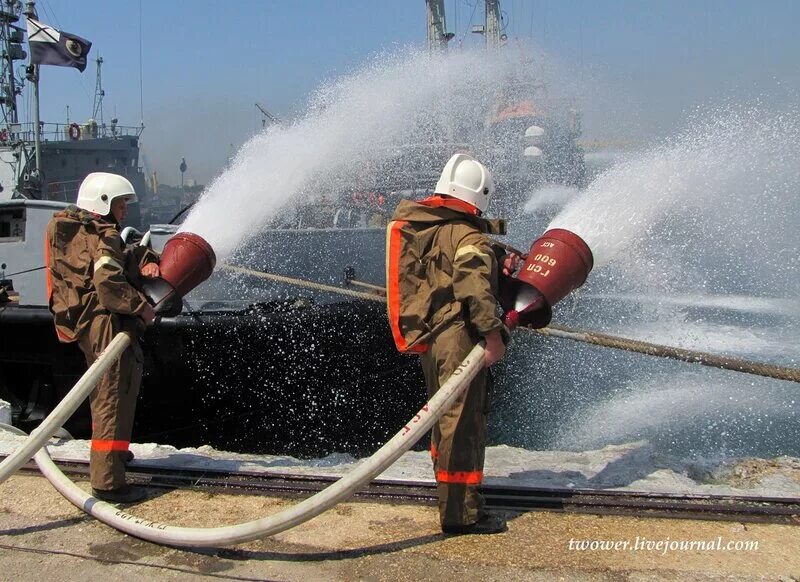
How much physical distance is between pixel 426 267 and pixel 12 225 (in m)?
6.45

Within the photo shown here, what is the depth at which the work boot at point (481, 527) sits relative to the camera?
341 centimetres

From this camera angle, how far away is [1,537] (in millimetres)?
3484

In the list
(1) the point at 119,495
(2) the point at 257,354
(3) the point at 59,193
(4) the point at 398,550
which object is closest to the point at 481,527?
(4) the point at 398,550

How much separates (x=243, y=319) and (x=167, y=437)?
1330 millimetres

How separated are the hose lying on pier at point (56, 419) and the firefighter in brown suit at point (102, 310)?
21 cm

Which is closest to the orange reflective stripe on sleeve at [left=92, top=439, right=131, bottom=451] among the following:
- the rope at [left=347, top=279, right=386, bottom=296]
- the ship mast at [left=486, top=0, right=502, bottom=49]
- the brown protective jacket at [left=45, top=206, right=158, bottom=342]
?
the brown protective jacket at [left=45, top=206, right=158, bottom=342]

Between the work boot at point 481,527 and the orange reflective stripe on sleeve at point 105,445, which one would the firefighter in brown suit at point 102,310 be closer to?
the orange reflective stripe on sleeve at point 105,445

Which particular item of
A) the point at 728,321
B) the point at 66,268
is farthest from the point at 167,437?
the point at 728,321

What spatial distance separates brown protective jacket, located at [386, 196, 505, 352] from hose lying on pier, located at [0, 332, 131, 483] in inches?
59.9

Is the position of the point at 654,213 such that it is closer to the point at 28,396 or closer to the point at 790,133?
the point at 790,133

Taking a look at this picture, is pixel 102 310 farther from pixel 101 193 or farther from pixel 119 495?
pixel 119 495

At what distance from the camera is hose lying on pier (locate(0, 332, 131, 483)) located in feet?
11.9

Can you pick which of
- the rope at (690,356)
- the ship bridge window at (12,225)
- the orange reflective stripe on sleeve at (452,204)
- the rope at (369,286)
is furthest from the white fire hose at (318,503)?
the ship bridge window at (12,225)

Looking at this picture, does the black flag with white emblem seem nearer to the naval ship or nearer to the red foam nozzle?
the naval ship
